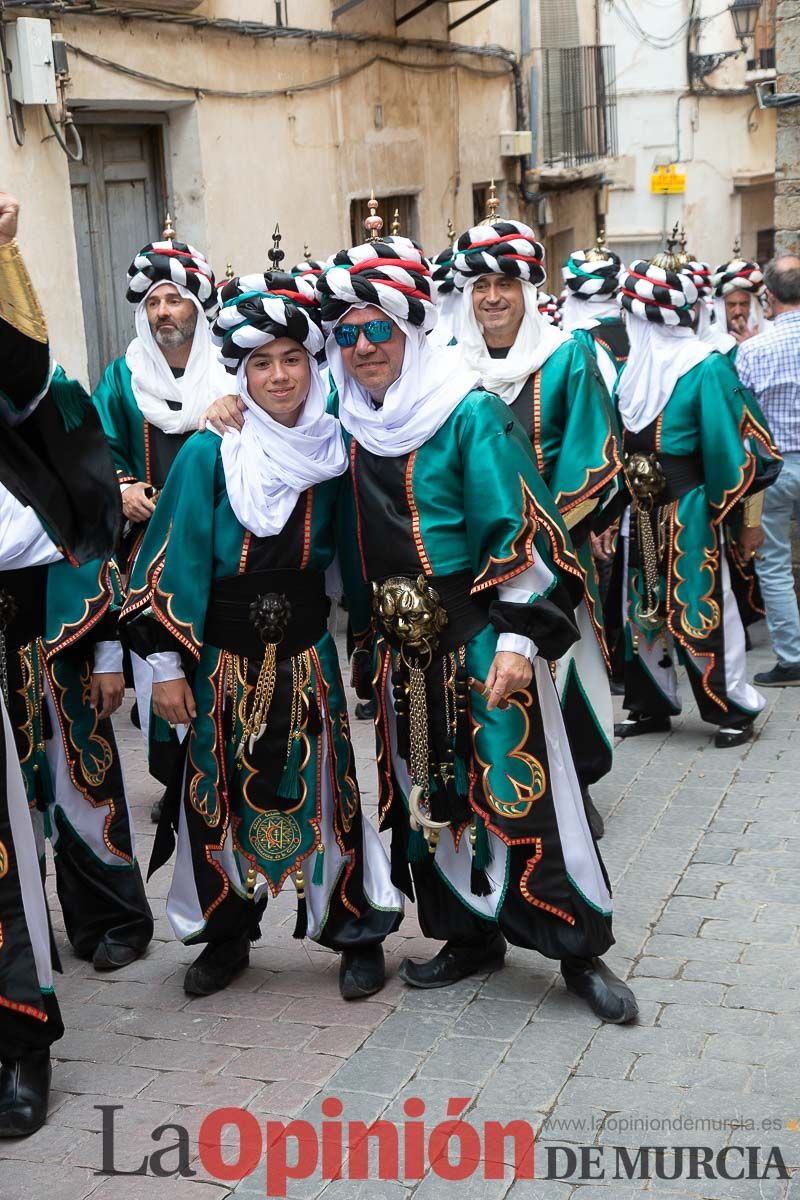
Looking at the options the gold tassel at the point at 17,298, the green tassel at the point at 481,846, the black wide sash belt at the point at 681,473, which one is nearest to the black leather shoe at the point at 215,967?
the green tassel at the point at 481,846

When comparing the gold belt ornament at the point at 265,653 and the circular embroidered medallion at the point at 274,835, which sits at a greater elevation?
the gold belt ornament at the point at 265,653

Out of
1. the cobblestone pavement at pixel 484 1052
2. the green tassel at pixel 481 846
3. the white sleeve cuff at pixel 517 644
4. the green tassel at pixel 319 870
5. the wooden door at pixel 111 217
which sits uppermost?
the wooden door at pixel 111 217

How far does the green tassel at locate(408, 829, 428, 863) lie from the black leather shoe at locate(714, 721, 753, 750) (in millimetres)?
2730

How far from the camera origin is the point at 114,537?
369 cm

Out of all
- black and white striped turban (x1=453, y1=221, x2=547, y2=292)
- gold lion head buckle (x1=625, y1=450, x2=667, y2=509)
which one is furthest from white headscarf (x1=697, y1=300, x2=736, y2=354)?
black and white striped turban (x1=453, y1=221, x2=547, y2=292)

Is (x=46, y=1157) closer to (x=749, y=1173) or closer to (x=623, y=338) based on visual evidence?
(x=749, y=1173)

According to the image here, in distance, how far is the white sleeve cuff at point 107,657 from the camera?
4.36 metres

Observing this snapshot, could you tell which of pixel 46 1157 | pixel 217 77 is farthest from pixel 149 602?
pixel 217 77

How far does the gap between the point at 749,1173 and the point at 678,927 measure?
1431 millimetres

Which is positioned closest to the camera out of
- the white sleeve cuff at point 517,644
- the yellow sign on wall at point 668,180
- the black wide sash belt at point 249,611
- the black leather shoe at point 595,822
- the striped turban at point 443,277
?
the white sleeve cuff at point 517,644

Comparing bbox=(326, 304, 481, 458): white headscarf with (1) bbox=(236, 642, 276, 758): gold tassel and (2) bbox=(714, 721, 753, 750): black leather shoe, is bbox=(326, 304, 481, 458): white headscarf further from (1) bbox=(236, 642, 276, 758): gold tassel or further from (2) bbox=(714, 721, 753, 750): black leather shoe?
(2) bbox=(714, 721, 753, 750): black leather shoe

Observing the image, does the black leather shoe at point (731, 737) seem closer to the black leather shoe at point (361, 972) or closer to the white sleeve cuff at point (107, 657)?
the black leather shoe at point (361, 972)

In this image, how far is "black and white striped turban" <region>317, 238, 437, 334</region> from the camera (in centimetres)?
390

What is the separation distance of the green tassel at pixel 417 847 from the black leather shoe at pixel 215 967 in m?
0.60
